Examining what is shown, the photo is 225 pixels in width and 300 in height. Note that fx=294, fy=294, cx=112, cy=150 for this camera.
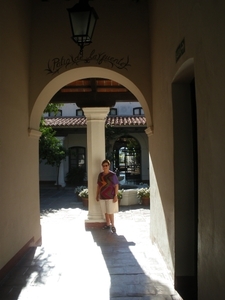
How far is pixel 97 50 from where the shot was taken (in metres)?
5.17

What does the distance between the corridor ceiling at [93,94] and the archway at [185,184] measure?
12.7 feet

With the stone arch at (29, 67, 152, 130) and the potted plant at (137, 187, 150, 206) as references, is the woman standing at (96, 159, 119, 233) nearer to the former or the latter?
the stone arch at (29, 67, 152, 130)

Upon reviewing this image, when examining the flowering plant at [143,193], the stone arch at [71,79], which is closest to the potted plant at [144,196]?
the flowering plant at [143,193]

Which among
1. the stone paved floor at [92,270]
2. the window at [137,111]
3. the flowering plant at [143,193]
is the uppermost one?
the window at [137,111]

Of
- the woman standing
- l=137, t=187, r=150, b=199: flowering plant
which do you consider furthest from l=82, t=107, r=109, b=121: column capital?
l=137, t=187, r=150, b=199: flowering plant

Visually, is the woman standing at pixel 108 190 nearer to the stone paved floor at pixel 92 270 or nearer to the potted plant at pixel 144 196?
the stone paved floor at pixel 92 270

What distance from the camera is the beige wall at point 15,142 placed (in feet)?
13.0

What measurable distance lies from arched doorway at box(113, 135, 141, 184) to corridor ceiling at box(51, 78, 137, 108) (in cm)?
1204

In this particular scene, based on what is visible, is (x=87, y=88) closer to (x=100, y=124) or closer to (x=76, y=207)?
(x=100, y=124)

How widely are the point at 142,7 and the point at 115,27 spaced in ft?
2.02

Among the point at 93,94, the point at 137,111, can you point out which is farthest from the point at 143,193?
the point at 137,111

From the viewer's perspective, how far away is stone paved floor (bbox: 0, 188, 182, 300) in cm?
331

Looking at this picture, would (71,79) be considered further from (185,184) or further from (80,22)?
(185,184)

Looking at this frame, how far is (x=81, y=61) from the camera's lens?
5.13 metres
